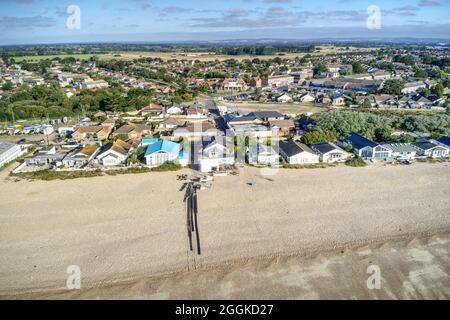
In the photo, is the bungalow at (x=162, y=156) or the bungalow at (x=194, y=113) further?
the bungalow at (x=194, y=113)

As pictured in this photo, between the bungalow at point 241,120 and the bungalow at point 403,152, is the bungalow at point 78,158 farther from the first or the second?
the bungalow at point 403,152

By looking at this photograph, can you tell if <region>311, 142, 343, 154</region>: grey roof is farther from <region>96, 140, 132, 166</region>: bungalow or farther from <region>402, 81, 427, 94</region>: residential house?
<region>402, 81, 427, 94</region>: residential house

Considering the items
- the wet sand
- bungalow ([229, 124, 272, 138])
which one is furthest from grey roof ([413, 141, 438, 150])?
bungalow ([229, 124, 272, 138])

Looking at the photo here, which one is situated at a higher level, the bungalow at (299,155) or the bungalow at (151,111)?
the bungalow at (151,111)

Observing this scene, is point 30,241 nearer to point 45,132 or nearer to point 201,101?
point 45,132

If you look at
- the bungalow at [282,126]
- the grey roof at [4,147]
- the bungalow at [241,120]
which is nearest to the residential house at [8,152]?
the grey roof at [4,147]

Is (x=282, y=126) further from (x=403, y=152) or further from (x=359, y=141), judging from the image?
(x=403, y=152)
